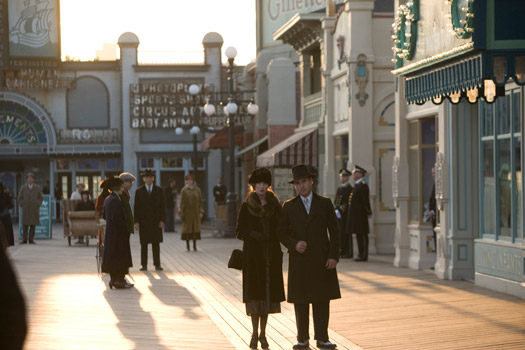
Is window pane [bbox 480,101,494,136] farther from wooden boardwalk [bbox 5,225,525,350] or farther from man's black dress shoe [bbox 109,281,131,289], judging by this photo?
man's black dress shoe [bbox 109,281,131,289]

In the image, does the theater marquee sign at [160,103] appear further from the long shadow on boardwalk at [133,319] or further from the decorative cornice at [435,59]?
the decorative cornice at [435,59]

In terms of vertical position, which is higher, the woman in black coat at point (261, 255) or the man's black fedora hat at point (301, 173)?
the man's black fedora hat at point (301, 173)

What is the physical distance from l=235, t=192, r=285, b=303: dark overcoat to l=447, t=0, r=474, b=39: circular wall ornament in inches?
108

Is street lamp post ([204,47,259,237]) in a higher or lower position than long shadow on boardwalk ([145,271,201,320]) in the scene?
higher

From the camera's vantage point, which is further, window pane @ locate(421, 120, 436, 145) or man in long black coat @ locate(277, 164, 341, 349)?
window pane @ locate(421, 120, 436, 145)

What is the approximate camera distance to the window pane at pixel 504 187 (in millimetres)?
14328

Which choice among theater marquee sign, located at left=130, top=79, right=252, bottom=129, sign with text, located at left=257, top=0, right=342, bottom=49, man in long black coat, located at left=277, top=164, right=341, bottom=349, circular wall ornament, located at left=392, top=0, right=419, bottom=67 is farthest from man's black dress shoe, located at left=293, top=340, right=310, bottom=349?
theater marquee sign, located at left=130, top=79, right=252, bottom=129

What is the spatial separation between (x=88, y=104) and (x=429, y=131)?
37.8 m

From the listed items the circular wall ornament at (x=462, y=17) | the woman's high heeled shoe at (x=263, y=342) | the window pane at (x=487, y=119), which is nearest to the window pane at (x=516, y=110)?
the window pane at (x=487, y=119)

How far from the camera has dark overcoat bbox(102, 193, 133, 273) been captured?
1617 cm

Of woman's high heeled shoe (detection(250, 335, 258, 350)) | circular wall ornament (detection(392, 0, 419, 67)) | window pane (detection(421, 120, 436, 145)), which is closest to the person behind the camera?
woman's high heeled shoe (detection(250, 335, 258, 350))

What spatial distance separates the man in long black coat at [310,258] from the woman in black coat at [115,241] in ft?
21.7

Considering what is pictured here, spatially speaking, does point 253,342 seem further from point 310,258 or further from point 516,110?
point 516,110

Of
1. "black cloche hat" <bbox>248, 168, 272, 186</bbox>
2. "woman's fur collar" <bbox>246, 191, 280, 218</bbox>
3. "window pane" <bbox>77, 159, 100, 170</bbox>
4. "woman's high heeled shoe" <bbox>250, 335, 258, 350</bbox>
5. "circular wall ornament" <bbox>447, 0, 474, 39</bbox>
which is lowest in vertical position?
"woman's high heeled shoe" <bbox>250, 335, 258, 350</bbox>
